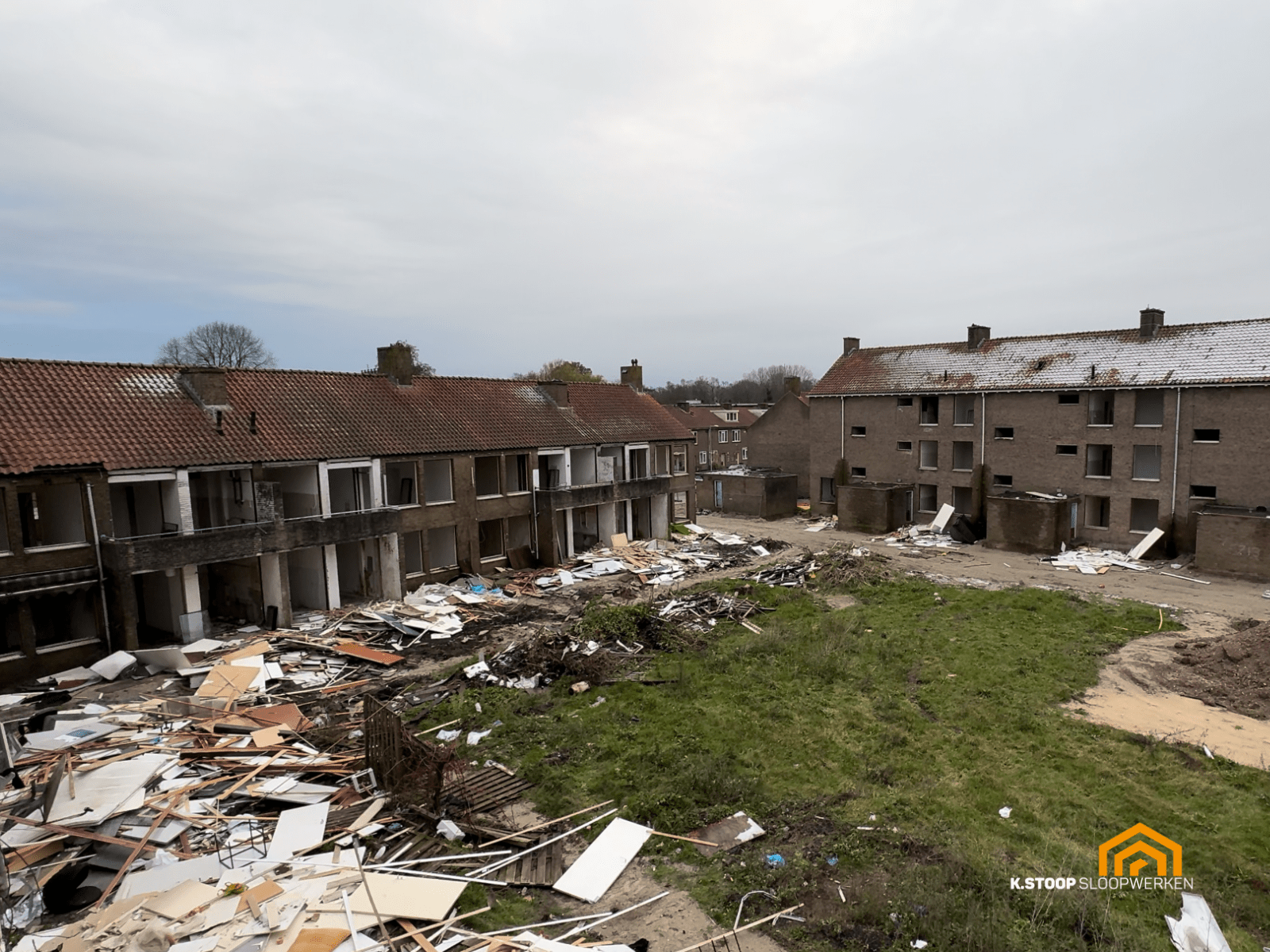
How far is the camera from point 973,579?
2892cm

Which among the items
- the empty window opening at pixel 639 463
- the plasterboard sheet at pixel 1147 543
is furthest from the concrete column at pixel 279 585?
the plasterboard sheet at pixel 1147 543

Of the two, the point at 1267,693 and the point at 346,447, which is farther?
the point at 346,447

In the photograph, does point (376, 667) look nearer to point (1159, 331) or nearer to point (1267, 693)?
point (1267, 693)

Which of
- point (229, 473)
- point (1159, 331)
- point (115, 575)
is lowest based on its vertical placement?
point (115, 575)

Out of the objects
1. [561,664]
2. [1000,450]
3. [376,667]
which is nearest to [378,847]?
[561,664]

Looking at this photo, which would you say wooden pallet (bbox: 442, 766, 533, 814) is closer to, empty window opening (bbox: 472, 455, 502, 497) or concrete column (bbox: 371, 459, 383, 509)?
concrete column (bbox: 371, 459, 383, 509)

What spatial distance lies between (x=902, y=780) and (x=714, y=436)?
58293 millimetres

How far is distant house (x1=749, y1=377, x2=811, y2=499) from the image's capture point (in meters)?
53.8

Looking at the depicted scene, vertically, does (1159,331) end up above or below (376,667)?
above

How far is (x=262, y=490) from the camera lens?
913 inches

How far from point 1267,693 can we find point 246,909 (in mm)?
19899

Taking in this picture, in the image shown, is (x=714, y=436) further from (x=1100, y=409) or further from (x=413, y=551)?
(x=413, y=551)

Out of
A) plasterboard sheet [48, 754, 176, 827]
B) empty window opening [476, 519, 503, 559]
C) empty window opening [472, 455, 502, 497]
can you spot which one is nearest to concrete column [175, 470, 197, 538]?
plasterboard sheet [48, 754, 176, 827]

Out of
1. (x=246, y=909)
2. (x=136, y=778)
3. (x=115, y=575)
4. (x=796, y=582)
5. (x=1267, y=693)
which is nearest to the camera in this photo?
(x=246, y=909)
